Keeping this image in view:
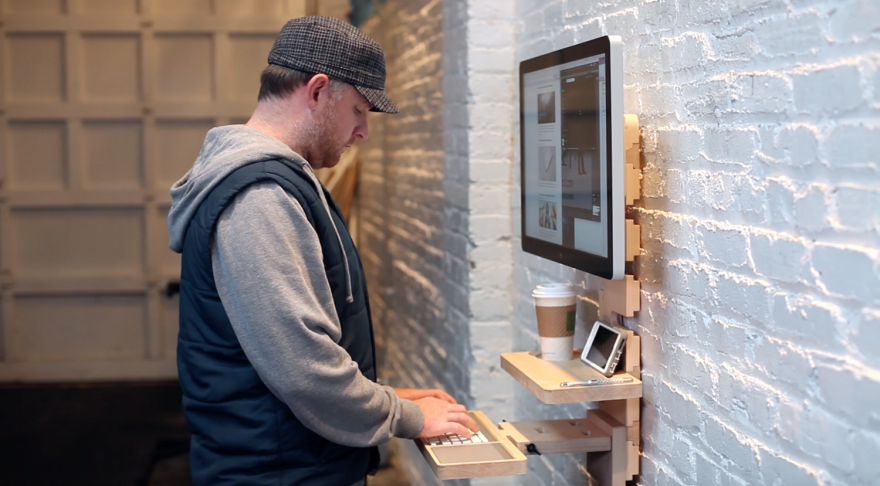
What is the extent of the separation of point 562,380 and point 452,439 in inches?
9.8

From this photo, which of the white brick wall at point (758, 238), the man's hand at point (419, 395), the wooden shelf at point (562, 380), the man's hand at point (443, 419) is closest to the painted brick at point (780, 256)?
the white brick wall at point (758, 238)

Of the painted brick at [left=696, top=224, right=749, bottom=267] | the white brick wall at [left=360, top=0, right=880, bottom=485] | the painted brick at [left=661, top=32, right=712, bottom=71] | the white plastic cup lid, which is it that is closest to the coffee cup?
the white plastic cup lid

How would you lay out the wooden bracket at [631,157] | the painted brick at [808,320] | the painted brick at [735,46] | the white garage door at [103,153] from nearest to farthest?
the painted brick at [808,320] < the painted brick at [735,46] < the wooden bracket at [631,157] < the white garage door at [103,153]

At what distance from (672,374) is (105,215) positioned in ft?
11.3

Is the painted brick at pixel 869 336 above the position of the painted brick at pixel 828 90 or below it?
below

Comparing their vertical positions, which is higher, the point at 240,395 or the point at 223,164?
the point at 223,164

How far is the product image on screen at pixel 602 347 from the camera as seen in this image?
69.9 inches

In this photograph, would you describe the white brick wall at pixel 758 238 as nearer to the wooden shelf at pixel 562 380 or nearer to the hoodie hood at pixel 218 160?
the wooden shelf at pixel 562 380

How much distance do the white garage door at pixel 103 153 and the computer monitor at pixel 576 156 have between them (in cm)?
255

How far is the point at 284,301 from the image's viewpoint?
1.49 meters

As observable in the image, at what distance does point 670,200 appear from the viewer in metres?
1.63

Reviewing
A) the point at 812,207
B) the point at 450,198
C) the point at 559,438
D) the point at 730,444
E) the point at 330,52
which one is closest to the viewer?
the point at 812,207

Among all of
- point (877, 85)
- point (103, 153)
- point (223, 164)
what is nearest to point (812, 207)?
point (877, 85)

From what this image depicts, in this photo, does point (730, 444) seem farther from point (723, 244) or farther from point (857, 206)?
point (857, 206)
